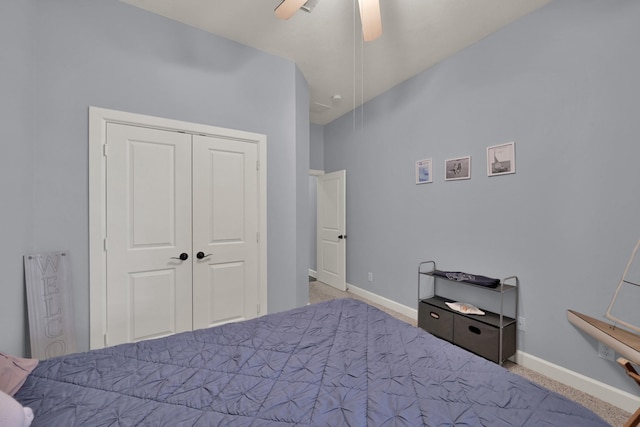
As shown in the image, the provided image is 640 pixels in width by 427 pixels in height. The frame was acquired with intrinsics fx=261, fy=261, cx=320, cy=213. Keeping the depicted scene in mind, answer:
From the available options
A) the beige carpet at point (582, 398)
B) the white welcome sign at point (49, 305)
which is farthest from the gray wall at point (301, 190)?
the beige carpet at point (582, 398)

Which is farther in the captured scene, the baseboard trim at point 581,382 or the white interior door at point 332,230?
the white interior door at point 332,230

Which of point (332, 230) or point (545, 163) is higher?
point (545, 163)

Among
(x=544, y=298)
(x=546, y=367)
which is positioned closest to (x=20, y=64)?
(x=544, y=298)

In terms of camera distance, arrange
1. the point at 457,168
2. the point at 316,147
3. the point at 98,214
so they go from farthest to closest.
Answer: the point at 316,147
the point at 457,168
the point at 98,214

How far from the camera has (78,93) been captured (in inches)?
78.3

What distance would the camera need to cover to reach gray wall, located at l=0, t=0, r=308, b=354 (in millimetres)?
1666

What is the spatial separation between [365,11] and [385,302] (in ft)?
10.8

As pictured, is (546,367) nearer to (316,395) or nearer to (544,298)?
(544,298)

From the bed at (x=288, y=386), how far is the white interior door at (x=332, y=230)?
116 inches

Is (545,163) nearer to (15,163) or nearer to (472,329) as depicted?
(472,329)

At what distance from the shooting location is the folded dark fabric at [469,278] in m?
2.34

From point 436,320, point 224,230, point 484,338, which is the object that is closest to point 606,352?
point 484,338

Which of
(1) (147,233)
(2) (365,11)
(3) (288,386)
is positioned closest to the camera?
(3) (288,386)

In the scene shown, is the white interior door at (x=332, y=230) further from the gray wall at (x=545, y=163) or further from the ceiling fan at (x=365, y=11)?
the ceiling fan at (x=365, y=11)
